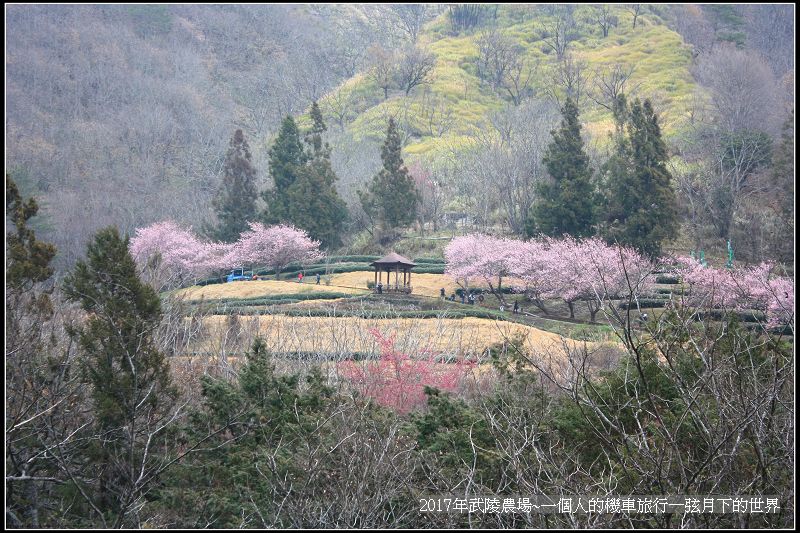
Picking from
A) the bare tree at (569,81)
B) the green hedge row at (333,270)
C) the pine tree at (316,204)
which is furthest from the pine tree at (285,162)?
the bare tree at (569,81)

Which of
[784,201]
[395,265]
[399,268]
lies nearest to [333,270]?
[399,268]

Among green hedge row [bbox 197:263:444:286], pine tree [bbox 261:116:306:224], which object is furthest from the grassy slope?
green hedge row [bbox 197:263:444:286]

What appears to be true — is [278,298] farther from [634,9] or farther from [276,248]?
[634,9]

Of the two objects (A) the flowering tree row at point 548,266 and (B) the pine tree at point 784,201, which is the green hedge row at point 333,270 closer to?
(A) the flowering tree row at point 548,266

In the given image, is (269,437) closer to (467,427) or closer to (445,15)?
(467,427)

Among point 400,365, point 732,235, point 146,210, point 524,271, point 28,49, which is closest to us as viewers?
point 400,365

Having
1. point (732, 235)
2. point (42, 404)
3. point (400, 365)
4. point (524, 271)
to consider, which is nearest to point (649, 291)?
point (524, 271)
